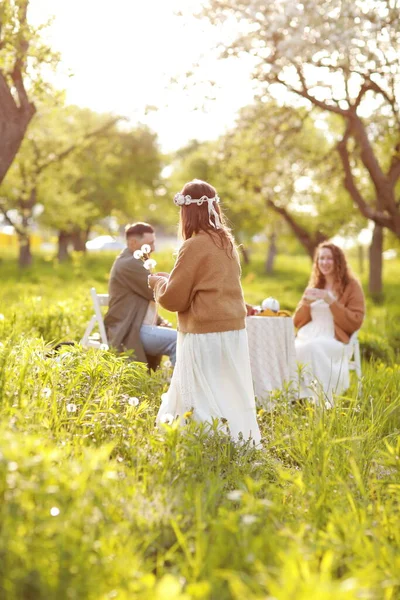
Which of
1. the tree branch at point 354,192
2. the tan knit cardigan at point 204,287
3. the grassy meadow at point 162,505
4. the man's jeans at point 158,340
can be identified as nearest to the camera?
the grassy meadow at point 162,505

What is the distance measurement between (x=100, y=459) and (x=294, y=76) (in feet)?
29.6

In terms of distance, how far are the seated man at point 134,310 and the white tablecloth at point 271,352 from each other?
0.77 m

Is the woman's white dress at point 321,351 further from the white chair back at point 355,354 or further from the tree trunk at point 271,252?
the tree trunk at point 271,252

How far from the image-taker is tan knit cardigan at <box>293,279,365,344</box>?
722 centimetres

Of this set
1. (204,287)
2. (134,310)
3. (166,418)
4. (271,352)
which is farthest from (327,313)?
(166,418)

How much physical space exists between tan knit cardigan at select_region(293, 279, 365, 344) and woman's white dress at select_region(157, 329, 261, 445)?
105 inches

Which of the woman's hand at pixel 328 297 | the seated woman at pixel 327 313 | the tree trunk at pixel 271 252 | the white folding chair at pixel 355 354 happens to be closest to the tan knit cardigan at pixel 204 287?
the seated woman at pixel 327 313

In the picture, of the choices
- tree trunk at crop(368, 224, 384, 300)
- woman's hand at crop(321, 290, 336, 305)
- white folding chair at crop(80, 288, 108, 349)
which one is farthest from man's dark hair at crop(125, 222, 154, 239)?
tree trunk at crop(368, 224, 384, 300)

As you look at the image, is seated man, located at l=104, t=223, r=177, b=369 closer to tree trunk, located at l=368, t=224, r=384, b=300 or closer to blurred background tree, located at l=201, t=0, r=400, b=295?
blurred background tree, located at l=201, t=0, r=400, b=295

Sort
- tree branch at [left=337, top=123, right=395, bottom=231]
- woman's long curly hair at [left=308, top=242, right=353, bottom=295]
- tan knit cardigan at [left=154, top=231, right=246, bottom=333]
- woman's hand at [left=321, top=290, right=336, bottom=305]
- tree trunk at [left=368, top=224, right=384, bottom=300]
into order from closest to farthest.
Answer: tan knit cardigan at [left=154, top=231, right=246, bottom=333]
woman's hand at [left=321, top=290, right=336, bottom=305]
woman's long curly hair at [left=308, top=242, right=353, bottom=295]
tree branch at [left=337, top=123, right=395, bottom=231]
tree trunk at [left=368, top=224, right=384, bottom=300]

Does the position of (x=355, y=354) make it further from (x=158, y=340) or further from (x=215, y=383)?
(x=215, y=383)

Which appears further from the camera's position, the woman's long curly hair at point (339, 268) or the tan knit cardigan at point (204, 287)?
the woman's long curly hair at point (339, 268)

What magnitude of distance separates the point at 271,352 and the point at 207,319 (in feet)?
6.83

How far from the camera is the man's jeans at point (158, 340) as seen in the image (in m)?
6.57
